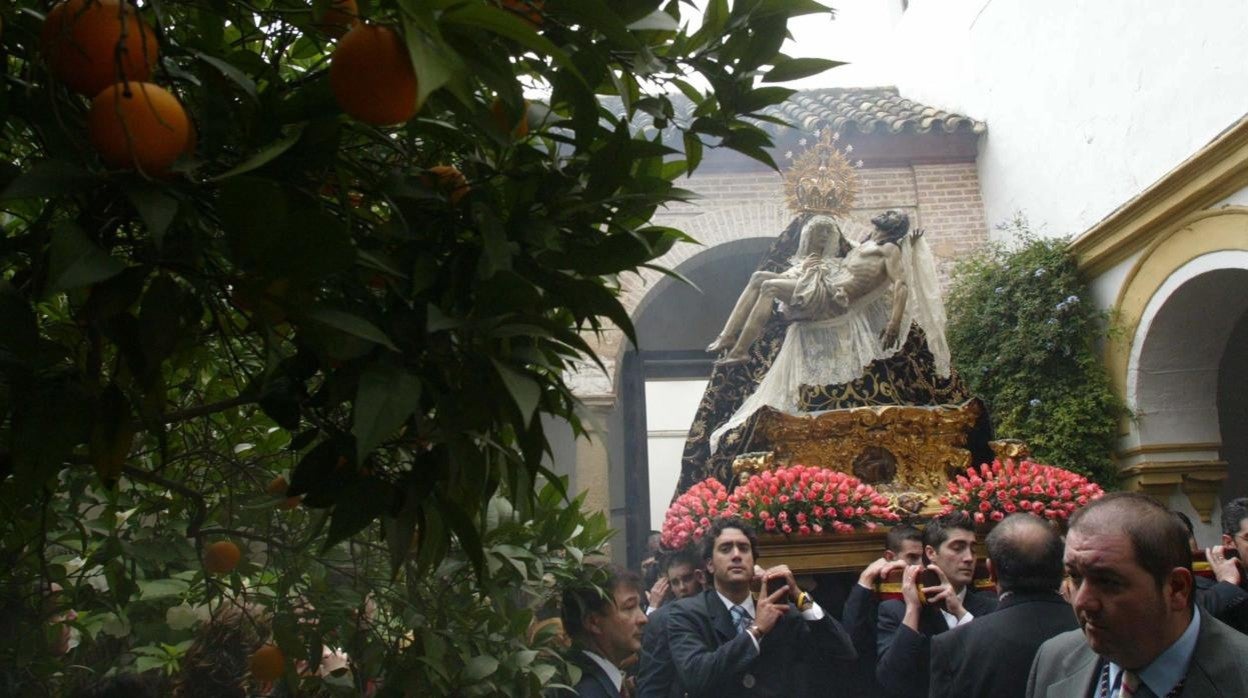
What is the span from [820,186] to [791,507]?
2.66m

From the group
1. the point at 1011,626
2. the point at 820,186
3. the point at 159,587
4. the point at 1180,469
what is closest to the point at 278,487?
the point at 159,587

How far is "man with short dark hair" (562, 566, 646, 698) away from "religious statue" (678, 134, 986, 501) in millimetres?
2518

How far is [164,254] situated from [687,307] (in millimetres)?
12083

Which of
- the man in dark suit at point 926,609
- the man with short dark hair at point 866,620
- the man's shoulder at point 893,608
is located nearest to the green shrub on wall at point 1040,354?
the man in dark suit at point 926,609

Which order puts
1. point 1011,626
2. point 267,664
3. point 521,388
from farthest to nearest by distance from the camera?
point 1011,626, point 267,664, point 521,388

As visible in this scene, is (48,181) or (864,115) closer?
(48,181)

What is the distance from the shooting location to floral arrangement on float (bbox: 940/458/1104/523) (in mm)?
5410

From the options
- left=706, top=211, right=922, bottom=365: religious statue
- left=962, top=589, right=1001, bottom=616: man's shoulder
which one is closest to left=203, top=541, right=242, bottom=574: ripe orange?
left=962, top=589, right=1001, bottom=616: man's shoulder

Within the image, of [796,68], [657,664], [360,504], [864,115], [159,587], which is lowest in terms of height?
[657,664]

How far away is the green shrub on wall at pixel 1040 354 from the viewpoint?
354 inches

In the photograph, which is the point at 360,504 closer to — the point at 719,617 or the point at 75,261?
the point at 75,261

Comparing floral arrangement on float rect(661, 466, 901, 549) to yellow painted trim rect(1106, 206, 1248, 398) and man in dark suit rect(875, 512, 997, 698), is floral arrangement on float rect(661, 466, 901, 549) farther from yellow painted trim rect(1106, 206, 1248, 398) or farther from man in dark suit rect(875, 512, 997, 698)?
yellow painted trim rect(1106, 206, 1248, 398)

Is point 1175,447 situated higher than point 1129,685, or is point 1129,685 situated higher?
point 1175,447

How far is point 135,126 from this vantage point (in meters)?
0.88
